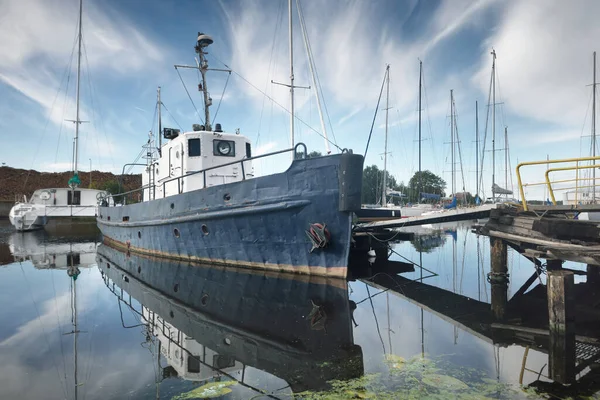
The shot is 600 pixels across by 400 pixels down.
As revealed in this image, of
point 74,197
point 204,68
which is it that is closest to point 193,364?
point 204,68

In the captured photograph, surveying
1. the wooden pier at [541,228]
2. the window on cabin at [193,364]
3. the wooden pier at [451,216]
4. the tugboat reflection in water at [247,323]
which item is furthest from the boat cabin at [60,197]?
the wooden pier at [541,228]

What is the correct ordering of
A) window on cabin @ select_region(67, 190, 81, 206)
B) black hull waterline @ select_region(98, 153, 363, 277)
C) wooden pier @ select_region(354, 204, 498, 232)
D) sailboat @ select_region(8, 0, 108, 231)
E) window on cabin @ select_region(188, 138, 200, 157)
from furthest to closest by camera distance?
window on cabin @ select_region(67, 190, 81, 206) < sailboat @ select_region(8, 0, 108, 231) < window on cabin @ select_region(188, 138, 200, 157) < wooden pier @ select_region(354, 204, 498, 232) < black hull waterline @ select_region(98, 153, 363, 277)

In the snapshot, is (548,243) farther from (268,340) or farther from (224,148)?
(224,148)

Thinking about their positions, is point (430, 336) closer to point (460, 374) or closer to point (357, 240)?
point (460, 374)

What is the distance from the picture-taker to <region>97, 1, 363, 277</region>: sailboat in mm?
8141

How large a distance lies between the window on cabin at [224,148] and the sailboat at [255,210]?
32 millimetres

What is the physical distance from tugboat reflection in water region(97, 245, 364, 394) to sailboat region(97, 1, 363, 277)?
539 mm

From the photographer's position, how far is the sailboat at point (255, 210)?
814cm

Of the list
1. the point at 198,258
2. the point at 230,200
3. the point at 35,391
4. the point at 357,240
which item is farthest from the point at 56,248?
the point at 35,391

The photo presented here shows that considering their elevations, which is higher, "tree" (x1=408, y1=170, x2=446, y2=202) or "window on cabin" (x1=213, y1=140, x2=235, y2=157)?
"tree" (x1=408, y1=170, x2=446, y2=202)

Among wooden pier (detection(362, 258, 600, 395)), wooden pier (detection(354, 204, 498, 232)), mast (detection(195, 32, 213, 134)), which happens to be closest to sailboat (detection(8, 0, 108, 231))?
mast (detection(195, 32, 213, 134))

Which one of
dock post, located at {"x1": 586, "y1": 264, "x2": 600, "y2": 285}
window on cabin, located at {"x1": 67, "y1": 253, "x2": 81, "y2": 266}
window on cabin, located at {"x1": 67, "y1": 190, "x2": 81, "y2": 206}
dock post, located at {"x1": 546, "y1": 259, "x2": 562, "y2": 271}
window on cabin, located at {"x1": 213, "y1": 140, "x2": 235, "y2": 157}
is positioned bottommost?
window on cabin, located at {"x1": 67, "y1": 253, "x2": 81, "y2": 266}

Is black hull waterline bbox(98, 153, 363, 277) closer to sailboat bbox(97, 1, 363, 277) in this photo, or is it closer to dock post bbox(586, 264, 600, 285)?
sailboat bbox(97, 1, 363, 277)

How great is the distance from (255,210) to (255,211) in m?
0.03
